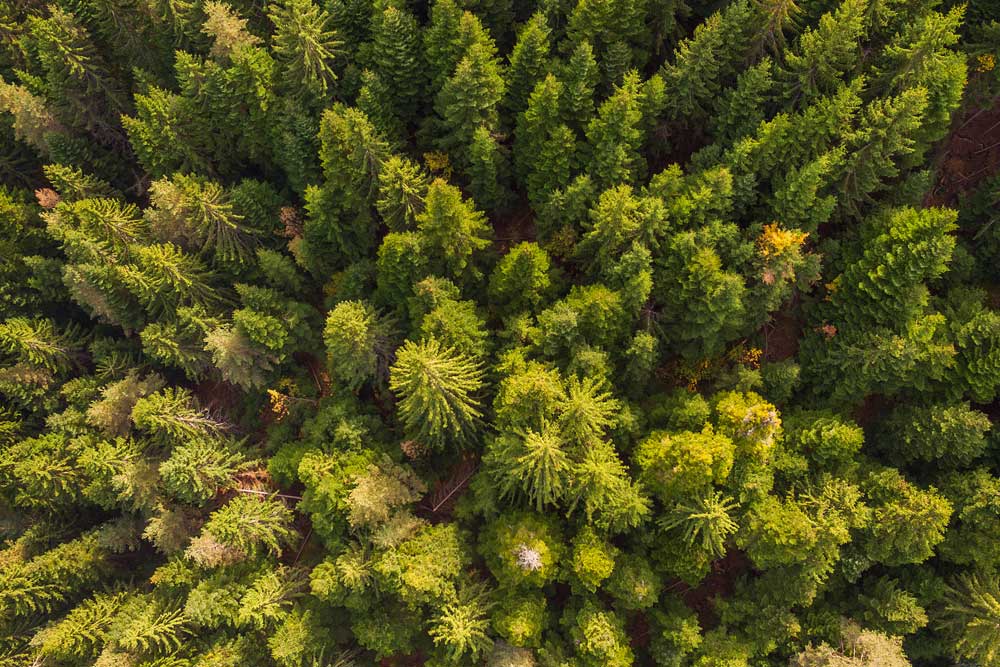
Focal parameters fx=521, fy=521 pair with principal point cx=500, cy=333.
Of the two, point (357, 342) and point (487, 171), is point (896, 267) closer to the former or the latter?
point (487, 171)

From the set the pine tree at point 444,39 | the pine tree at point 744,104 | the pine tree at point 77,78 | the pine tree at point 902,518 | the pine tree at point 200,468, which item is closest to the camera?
the pine tree at point 902,518

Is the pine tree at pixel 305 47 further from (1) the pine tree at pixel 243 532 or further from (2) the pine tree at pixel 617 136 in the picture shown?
(1) the pine tree at pixel 243 532

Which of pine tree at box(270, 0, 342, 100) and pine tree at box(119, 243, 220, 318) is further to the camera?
pine tree at box(119, 243, 220, 318)

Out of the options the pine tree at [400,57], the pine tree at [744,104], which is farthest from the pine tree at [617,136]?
the pine tree at [400,57]

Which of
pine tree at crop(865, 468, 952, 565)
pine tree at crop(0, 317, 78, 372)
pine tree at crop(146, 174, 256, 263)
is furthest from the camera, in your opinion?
pine tree at crop(0, 317, 78, 372)

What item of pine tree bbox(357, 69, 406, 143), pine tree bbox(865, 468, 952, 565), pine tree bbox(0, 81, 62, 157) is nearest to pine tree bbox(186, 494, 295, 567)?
pine tree bbox(357, 69, 406, 143)

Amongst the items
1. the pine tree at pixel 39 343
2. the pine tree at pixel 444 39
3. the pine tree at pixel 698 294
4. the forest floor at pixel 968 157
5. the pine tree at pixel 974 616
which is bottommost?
the pine tree at pixel 974 616

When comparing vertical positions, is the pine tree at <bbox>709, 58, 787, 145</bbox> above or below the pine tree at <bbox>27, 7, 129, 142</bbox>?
below

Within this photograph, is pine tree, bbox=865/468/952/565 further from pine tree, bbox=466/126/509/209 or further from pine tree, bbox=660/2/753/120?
pine tree, bbox=466/126/509/209

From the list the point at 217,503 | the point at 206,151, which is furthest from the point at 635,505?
the point at 206,151
